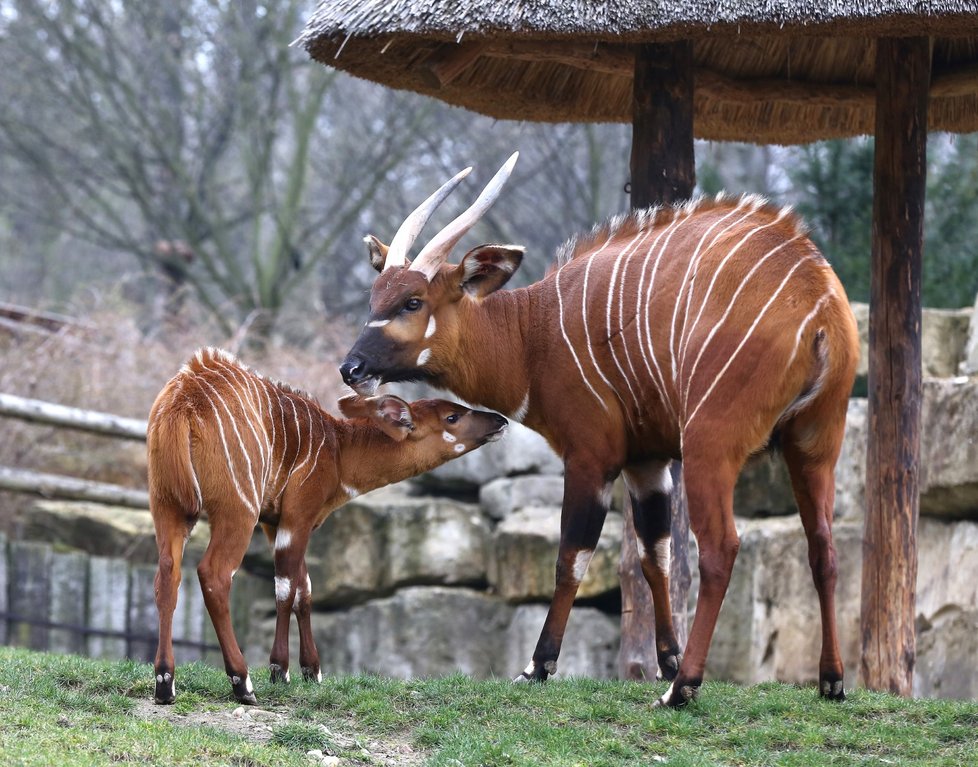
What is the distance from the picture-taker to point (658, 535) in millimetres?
6766

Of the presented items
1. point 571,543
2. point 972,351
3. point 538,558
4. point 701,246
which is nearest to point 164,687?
point 571,543

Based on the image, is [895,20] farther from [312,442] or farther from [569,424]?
[312,442]

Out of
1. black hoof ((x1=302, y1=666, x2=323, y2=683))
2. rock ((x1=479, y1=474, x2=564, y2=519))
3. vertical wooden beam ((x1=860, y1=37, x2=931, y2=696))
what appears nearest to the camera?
black hoof ((x1=302, y1=666, x2=323, y2=683))

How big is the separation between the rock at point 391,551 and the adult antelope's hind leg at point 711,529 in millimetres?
5356

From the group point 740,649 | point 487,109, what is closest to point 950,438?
point 740,649

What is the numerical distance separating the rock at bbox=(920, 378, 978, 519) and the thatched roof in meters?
1.89

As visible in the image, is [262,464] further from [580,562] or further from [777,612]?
[777,612]

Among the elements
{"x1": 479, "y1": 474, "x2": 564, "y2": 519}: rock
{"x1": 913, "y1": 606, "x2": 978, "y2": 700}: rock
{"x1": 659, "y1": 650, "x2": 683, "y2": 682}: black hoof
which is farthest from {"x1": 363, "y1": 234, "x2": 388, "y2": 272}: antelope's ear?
{"x1": 913, "y1": 606, "x2": 978, "y2": 700}: rock

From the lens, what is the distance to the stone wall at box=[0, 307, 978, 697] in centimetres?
891

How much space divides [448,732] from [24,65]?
16.2 m

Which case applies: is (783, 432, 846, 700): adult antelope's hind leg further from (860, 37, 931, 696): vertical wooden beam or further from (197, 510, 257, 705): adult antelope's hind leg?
(197, 510, 257, 705): adult antelope's hind leg

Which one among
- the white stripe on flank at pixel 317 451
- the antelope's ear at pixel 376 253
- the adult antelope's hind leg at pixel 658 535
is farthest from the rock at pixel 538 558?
the antelope's ear at pixel 376 253

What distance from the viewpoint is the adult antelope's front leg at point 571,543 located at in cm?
628

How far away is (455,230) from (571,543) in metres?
1.61
